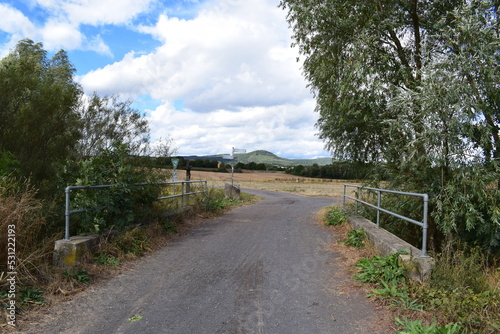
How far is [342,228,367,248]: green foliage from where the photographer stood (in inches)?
301

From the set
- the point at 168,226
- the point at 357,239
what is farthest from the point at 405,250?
the point at 168,226

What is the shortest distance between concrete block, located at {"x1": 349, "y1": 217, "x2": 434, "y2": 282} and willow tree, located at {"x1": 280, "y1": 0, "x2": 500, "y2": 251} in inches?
69.6

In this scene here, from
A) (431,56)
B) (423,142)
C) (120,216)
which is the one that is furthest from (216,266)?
(431,56)

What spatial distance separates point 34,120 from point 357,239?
26.9 feet

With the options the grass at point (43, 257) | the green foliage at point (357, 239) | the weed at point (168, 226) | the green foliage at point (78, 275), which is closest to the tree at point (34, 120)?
the weed at point (168, 226)

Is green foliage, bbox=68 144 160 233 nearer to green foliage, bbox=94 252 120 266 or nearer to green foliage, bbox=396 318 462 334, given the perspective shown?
green foliage, bbox=94 252 120 266

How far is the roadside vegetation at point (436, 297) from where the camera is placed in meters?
3.85

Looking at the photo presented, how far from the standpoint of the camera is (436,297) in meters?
4.38

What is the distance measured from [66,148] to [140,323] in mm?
7628

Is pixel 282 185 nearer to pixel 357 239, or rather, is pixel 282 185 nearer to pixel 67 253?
pixel 357 239

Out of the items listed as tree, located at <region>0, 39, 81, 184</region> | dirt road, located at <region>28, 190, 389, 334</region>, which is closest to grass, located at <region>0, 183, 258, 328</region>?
dirt road, located at <region>28, 190, 389, 334</region>

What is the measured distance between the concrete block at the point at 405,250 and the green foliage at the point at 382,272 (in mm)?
96

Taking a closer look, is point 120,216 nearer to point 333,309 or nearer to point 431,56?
point 333,309

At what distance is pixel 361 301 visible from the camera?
4699 mm
